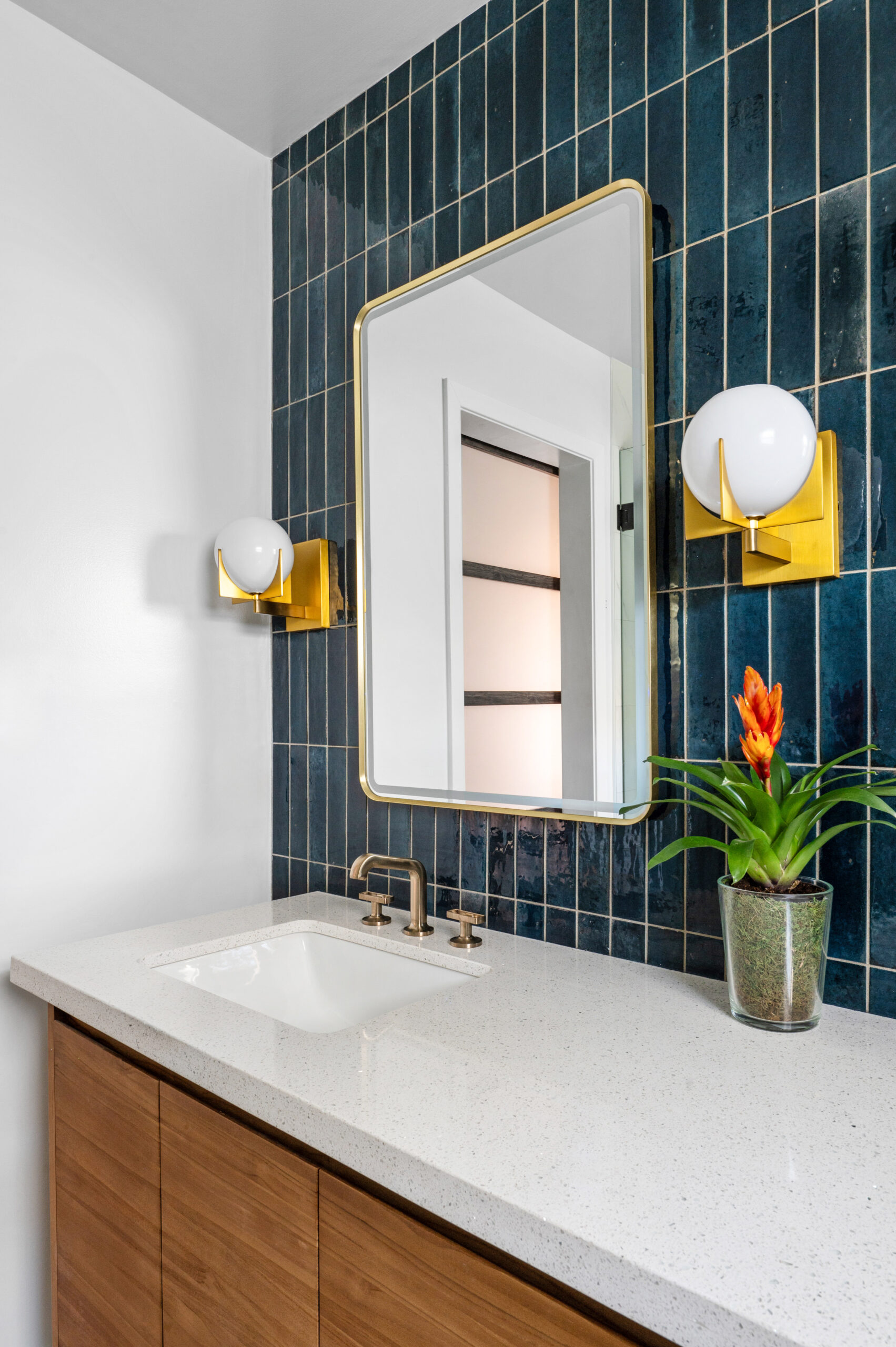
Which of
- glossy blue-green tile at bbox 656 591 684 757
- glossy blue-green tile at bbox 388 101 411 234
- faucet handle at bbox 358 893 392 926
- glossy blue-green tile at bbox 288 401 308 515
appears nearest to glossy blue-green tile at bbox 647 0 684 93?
glossy blue-green tile at bbox 388 101 411 234

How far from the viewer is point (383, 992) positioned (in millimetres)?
1354

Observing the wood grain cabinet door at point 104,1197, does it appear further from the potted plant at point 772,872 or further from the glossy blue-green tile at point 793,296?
the glossy blue-green tile at point 793,296

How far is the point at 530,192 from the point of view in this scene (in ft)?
4.58

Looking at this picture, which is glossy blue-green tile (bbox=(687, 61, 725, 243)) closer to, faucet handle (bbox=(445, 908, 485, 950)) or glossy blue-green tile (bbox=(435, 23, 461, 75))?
glossy blue-green tile (bbox=(435, 23, 461, 75))

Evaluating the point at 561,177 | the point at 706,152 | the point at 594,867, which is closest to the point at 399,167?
the point at 561,177

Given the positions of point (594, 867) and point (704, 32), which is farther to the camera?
point (594, 867)

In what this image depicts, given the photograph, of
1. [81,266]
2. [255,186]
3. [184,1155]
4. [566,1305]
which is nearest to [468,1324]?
[566,1305]

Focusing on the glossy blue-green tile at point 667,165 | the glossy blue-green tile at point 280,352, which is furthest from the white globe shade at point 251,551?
the glossy blue-green tile at point 667,165

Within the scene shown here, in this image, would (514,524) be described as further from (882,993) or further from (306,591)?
(882,993)

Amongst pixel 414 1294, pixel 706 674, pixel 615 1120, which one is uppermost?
pixel 706 674

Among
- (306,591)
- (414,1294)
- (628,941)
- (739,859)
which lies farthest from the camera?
(306,591)

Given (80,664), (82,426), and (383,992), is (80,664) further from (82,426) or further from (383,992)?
(383,992)

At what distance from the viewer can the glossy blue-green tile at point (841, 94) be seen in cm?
103

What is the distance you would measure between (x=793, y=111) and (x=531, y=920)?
1185mm
